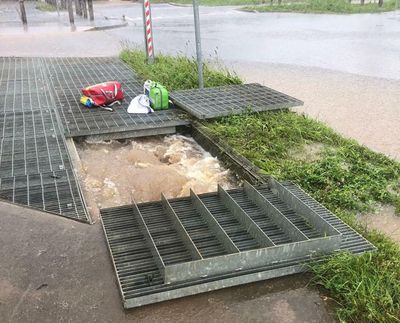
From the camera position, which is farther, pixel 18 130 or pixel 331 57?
pixel 331 57

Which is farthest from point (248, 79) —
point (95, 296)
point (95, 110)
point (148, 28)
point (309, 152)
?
point (95, 296)

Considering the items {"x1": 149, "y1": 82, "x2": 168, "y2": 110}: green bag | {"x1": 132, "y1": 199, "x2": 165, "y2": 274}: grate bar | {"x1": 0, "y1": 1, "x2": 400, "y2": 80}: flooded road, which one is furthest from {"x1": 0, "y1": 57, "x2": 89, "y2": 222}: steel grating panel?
{"x1": 0, "y1": 1, "x2": 400, "y2": 80}: flooded road

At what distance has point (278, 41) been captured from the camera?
13117 mm

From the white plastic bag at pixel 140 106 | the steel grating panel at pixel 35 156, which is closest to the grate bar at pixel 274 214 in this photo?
the steel grating panel at pixel 35 156

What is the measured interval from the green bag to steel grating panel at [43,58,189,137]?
10 centimetres

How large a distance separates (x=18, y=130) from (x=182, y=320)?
3.98m

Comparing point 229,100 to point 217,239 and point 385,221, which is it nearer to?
point 385,221

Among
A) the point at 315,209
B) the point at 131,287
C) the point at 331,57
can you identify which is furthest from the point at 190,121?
the point at 331,57

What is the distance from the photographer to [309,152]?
204 inches

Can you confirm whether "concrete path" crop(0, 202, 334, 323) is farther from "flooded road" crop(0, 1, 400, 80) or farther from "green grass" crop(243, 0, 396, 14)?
"green grass" crop(243, 0, 396, 14)

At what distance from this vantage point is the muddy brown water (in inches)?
183

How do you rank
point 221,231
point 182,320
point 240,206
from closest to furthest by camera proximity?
point 182,320
point 221,231
point 240,206

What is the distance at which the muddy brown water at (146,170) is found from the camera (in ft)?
15.3

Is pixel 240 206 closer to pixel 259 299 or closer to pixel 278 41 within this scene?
pixel 259 299
